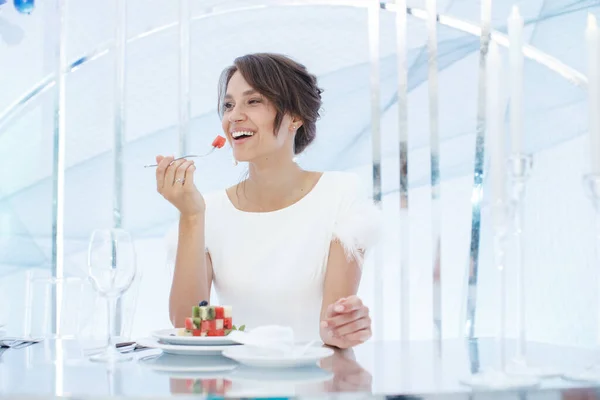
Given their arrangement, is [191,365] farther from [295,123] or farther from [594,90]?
[295,123]

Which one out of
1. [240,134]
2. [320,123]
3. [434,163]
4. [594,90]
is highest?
[320,123]

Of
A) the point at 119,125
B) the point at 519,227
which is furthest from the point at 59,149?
the point at 519,227

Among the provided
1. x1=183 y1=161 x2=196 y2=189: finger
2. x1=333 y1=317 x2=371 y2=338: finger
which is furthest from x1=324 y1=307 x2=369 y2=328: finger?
x1=183 y1=161 x2=196 y2=189: finger

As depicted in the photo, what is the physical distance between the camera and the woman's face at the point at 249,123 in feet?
7.52

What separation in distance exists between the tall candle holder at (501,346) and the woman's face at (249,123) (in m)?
1.36

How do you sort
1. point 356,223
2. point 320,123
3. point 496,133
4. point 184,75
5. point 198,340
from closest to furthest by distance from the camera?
point 496,133
point 198,340
point 356,223
point 184,75
point 320,123

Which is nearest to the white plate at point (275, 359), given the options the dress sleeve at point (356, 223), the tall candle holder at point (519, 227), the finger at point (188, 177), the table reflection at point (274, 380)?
the table reflection at point (274, 380)

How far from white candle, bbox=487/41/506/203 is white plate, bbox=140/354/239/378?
477 millimetres

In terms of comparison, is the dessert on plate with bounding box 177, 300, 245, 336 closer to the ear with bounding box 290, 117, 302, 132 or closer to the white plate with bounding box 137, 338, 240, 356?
the white plate with bounding box 137, 338, 240, 356

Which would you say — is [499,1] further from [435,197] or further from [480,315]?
[480,315]

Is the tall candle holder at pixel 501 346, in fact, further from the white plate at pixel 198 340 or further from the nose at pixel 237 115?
the nose at pixel 237 115

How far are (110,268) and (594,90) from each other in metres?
0.80

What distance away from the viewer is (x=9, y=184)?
3.82 m

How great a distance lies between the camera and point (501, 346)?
98 cm
